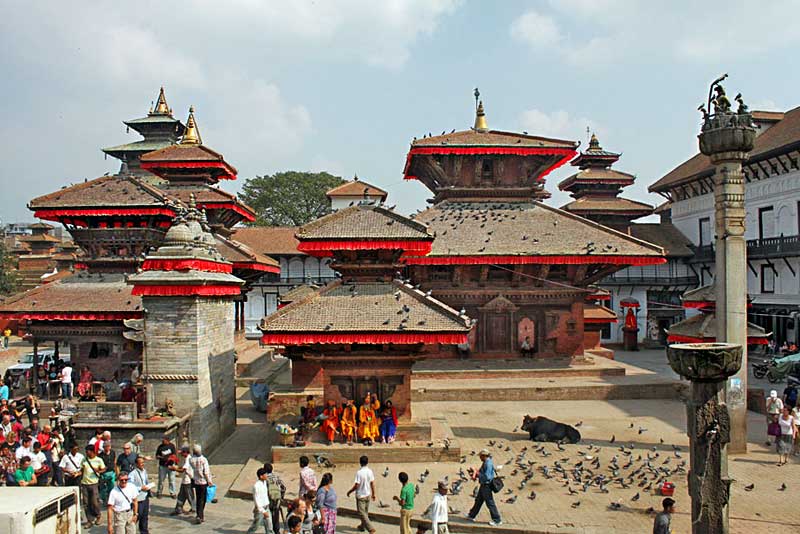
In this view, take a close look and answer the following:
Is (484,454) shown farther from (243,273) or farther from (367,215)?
(243,273)

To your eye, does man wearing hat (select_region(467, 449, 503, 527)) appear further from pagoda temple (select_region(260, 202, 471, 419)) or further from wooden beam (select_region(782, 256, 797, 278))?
wooden beam (select_region(782, 256, 797, 278))

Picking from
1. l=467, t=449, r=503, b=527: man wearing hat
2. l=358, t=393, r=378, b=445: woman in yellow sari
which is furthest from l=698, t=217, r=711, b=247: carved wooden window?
l=467, t=449, r=503, b=527: man wearing hat

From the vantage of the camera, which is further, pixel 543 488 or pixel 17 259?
pixel 17 259

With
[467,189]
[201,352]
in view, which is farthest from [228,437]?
[467,189]

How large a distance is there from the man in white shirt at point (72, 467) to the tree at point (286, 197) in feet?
162

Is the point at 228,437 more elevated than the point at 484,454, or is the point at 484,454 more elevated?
the point at 484,454

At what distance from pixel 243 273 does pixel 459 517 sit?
55.7 ft

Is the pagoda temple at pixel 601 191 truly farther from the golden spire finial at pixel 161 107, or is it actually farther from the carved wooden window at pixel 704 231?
the golden spire finial at pixel 161 107

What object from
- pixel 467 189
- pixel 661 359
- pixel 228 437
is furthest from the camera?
pixel 661 359

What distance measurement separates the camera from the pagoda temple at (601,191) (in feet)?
121

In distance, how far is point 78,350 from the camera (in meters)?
21.0

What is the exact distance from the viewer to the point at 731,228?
45.5ft

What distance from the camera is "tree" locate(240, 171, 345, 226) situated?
61094mm

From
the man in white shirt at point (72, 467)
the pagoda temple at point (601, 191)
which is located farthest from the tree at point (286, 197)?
the man in white shirt at point (72, 467)
